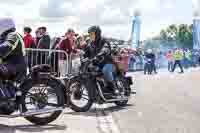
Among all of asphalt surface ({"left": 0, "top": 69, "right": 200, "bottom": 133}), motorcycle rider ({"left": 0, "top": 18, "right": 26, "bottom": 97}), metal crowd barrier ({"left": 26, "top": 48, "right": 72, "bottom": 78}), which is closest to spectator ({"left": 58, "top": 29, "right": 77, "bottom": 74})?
metal crowd barrier ({"left": 26, "top": 48, "right": 72, "bottom": 78})

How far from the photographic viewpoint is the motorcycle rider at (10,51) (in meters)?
8.63

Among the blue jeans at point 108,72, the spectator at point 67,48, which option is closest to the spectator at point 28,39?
the spectator at point 67,48

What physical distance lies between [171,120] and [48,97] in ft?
7.74

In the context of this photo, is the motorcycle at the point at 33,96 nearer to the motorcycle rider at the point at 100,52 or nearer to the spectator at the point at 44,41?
the motorcycle rider at the point at 100,52

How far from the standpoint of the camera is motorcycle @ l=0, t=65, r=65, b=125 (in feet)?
28.3

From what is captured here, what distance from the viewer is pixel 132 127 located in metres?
9.12

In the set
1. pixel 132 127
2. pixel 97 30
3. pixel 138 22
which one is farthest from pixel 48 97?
pixel 138 22

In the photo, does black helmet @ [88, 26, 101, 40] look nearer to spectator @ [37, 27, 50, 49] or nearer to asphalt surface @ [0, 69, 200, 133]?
asphalt surface @ [0, 69, 200, 133]

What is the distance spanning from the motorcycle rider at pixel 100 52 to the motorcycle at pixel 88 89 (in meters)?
0.13

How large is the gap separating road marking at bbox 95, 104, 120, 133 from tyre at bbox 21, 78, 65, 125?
83cm

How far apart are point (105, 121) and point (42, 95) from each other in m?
1.59

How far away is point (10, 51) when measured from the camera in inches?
343

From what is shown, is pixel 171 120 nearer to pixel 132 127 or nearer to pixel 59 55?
pixel 132 127

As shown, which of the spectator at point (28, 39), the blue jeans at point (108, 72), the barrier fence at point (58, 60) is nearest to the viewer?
the blue jeans at point (108, 72)
